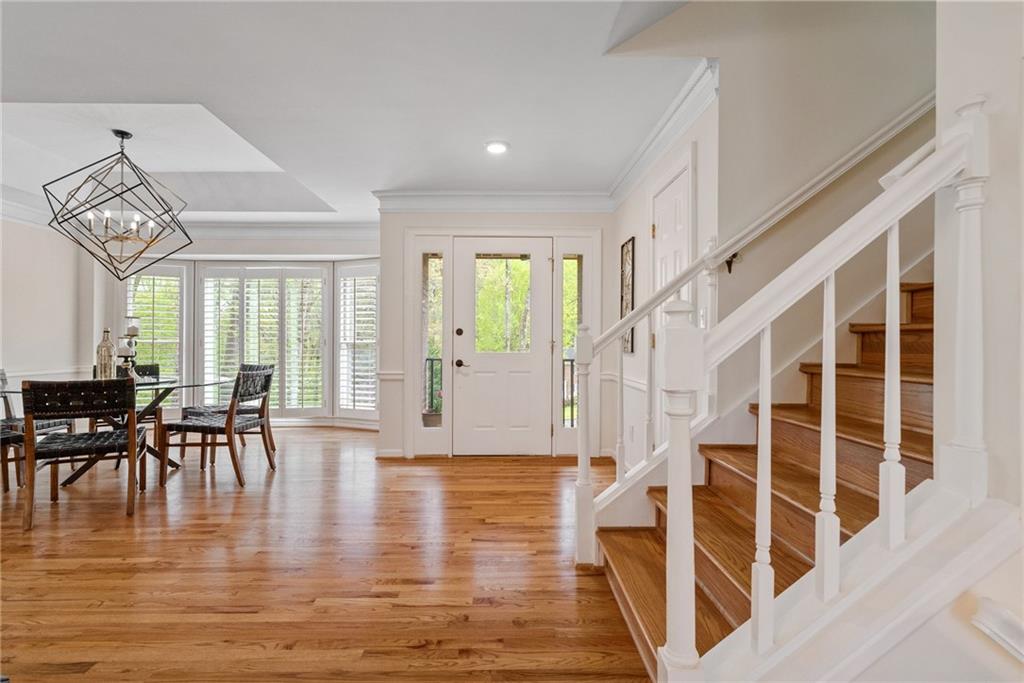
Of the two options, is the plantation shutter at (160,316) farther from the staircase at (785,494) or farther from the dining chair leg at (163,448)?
the staircase at (785,494)

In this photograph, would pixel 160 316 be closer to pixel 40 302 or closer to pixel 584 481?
pixel 40 302

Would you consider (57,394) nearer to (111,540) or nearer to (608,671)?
(111,540)

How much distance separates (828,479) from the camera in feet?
3.54

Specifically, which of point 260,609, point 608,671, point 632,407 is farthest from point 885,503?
point 632,407

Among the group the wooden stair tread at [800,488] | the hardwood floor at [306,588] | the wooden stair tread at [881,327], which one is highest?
the wooden stair tread at [881,327]

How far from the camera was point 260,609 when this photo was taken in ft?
6.68

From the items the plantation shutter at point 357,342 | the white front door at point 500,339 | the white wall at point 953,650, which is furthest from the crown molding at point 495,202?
the white wall at point 953,650

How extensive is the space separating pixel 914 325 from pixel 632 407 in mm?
2268

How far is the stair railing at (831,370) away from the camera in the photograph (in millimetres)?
1078

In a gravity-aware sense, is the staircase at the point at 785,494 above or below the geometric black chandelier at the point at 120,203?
below

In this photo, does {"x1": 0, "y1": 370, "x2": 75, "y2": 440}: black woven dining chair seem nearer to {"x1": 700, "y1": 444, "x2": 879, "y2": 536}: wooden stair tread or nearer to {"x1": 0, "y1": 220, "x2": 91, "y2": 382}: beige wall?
{"x1": 0, "y1": 220, "x2": 91, "y2": 382}: beige wall

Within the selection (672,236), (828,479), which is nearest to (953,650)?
(828,479)

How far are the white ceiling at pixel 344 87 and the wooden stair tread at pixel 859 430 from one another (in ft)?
5.40

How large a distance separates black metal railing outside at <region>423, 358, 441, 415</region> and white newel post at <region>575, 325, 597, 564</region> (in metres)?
2.48
